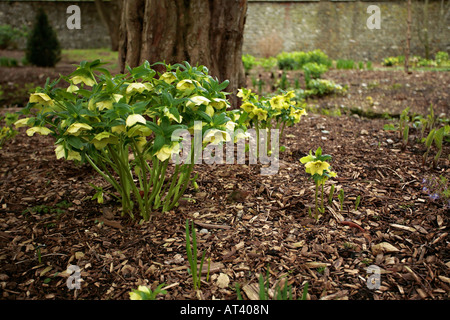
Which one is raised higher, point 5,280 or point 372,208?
point 372,208

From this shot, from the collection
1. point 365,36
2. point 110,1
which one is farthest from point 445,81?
point 110,1

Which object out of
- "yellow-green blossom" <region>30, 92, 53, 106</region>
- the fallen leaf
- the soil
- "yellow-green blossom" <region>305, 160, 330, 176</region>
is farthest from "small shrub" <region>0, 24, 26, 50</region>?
the fallen leaf

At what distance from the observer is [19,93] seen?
5027 mm

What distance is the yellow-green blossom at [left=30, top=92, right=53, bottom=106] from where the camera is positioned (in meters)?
1.37

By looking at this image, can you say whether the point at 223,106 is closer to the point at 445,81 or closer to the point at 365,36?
the point at 445,81

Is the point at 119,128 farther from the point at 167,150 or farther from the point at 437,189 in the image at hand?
the point at 437,189

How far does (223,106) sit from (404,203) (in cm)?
115

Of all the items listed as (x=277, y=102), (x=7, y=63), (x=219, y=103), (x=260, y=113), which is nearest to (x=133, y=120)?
(x=219, y=103)

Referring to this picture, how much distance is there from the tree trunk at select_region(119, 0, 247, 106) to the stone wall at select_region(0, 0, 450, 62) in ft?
35.1

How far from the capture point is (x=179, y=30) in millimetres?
2486

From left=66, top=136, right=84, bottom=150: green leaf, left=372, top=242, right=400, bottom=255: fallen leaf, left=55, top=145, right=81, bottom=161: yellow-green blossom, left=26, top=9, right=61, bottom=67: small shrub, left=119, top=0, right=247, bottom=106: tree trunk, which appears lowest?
left=372, top=242, right=400, bottom=255: fallen leaf

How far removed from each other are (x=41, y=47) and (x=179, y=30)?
264 inches

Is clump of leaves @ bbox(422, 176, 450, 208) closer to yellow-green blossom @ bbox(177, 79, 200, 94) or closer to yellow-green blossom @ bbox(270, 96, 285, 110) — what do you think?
yellow-green blossom @ bbox(270, 96, 285, 110)
